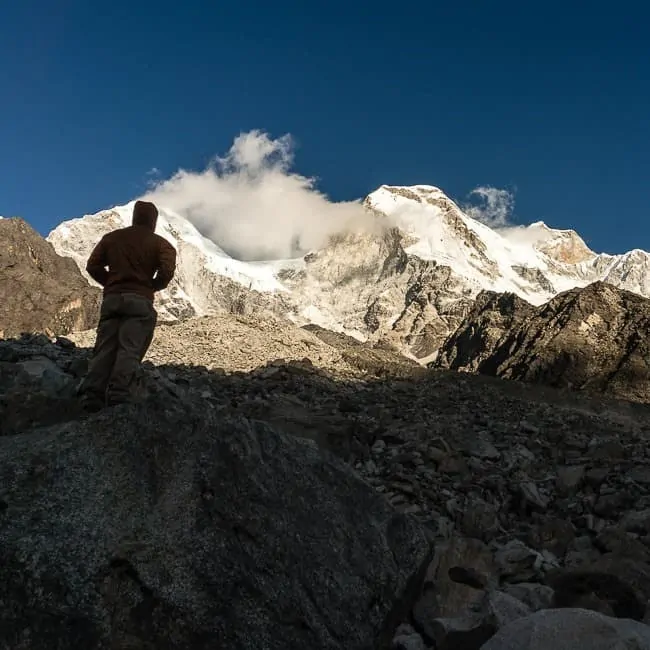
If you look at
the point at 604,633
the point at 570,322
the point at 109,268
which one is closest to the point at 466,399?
the point at 109,268

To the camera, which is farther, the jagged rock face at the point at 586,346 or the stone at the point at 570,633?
the jagged rock face at the point at 586,346

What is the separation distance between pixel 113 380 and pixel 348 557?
8.17 feet

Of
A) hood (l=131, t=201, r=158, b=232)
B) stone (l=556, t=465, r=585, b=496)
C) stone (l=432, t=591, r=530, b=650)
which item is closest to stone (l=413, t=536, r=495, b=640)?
stone (l=432, t=591, r=530, b=650)

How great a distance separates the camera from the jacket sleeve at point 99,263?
5848mm

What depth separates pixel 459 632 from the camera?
12.7 feet

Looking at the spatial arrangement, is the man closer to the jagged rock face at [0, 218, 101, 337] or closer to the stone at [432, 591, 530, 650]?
the stone at [432, 591, 530, 650]

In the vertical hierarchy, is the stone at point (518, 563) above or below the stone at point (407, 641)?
above

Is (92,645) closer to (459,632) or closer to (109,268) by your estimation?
(459,632)

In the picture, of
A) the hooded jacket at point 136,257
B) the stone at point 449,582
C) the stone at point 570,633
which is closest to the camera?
the stone at point 570,633

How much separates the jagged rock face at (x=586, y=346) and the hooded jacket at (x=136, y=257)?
40.2 meters

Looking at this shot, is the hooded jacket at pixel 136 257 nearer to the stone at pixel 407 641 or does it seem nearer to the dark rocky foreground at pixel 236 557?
the dark rocky foreground at pixel 236 557

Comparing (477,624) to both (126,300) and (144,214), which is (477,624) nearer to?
(126,300)

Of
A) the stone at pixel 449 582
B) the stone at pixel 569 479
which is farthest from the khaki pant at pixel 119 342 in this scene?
the stone at pixel 569 479

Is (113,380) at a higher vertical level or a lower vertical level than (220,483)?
higher
